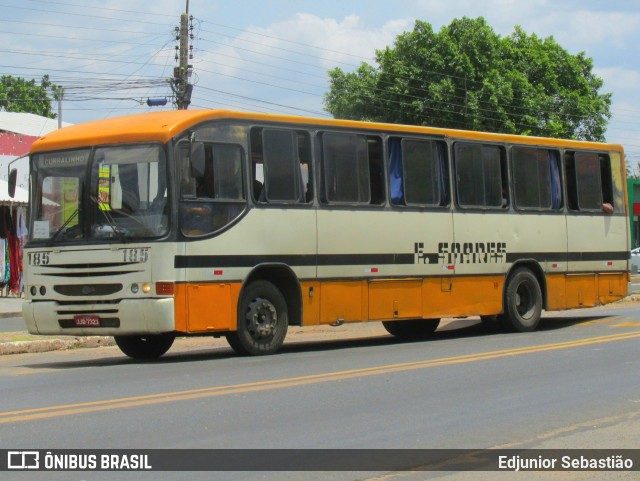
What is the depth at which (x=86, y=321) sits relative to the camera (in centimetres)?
1397

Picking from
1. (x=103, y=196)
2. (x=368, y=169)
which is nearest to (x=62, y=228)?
(x=103, y=196)

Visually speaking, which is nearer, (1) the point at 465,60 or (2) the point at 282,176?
(2) the point at 282,176

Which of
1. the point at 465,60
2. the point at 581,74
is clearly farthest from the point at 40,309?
the point at 581,74

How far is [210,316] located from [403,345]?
388 cm

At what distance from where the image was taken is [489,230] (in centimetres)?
1833

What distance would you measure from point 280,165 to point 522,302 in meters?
5.94

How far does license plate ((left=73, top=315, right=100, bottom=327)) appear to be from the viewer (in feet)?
45.6

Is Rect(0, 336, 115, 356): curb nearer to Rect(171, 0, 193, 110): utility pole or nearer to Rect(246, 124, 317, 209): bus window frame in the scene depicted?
Rect(246, 124, 317, 209): bus window frame

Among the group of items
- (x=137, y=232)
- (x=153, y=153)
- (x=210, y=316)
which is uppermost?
(x=153, y=153)

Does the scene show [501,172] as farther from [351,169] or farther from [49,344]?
[49,344]

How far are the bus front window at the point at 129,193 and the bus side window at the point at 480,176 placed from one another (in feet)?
19.1

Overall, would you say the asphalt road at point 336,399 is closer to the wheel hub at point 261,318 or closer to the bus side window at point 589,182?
the wheel hub at point 261,318

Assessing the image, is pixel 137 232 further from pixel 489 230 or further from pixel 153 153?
pixel 489 230

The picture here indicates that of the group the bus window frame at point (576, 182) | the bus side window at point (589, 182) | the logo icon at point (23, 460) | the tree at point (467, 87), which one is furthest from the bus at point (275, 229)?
the tree at point (467, 87)
